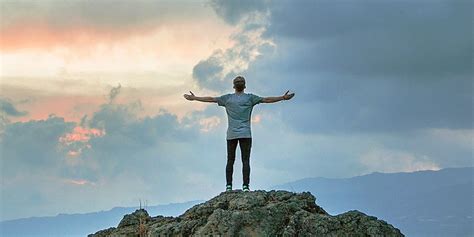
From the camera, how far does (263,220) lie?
19359mm

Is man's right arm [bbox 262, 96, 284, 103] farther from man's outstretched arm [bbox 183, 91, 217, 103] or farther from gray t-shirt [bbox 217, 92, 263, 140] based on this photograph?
man's outstretched arm [bbox 183, 91, 217, 103]

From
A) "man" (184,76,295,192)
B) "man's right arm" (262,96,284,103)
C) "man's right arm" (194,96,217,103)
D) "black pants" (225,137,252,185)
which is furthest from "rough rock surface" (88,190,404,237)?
"man's right arm" (194,96,217,103)

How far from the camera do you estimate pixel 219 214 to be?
19438 millimetres

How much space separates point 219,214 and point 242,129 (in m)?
4.06

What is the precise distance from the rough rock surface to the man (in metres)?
2.36

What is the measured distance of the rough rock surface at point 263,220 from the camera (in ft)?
Answer: 62.9

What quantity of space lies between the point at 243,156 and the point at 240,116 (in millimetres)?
1236

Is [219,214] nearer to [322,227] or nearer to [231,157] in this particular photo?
[322,227]

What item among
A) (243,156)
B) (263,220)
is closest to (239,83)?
(243,156)

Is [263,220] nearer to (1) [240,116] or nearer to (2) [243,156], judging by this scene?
(2) [243,156]

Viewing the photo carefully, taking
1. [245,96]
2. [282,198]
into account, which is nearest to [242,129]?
[245,96]

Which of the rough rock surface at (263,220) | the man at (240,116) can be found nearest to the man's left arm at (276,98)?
the man at (240,116)

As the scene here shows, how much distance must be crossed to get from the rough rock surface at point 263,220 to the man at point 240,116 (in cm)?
236

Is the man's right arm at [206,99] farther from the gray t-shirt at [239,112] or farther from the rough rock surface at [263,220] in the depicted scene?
the rough rock surface at [263,220]
